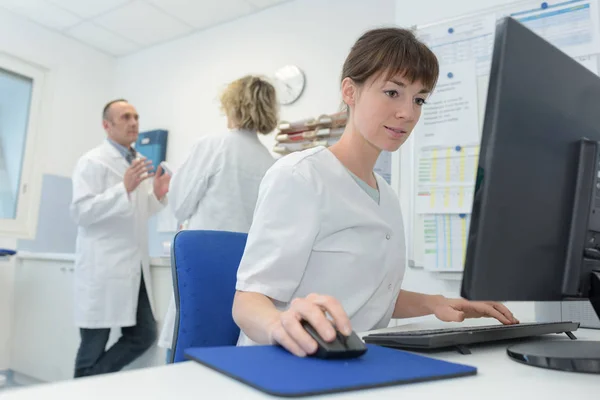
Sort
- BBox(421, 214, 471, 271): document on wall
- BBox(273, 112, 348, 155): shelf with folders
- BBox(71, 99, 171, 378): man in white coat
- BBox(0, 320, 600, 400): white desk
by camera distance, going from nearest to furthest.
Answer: BBox(0, 320, 600, 400): white desk
BBox(421, 214, 471, 271): document on wall
BBox(71, 99, 171, 378): man in white coat
BBox(273, 112, 348, 155): shelf with folders

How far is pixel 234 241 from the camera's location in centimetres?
100

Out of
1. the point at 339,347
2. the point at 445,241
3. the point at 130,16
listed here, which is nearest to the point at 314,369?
the point at 339,347

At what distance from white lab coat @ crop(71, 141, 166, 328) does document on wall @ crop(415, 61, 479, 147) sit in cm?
133

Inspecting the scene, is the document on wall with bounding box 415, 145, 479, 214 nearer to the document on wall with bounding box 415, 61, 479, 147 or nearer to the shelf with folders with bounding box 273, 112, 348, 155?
the document on wall with bounding box 415, 61, 479, 147

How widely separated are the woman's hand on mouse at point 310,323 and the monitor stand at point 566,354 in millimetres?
210

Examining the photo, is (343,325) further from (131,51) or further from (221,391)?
(131,51)

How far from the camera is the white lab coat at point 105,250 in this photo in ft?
7.16

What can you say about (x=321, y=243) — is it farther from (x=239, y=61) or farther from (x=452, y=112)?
(x=239, y=61)

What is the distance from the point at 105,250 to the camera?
88.3 inches

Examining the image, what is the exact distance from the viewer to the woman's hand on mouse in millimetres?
502

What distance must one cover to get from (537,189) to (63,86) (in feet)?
12.5

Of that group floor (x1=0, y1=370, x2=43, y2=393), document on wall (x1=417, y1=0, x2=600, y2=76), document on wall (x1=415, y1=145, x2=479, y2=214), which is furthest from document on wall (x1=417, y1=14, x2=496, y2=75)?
floor (x1=0, y1=370, x2=43, y2=393)

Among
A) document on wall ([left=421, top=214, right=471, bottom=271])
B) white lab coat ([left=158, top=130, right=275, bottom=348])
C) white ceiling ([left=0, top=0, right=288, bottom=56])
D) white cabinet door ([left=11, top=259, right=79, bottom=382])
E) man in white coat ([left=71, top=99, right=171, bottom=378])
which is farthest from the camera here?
white ceiling ([left=0, top=0, right=288, bottom=56])

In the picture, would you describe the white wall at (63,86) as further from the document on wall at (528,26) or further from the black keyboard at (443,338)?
the black keyboard at (443,338)
